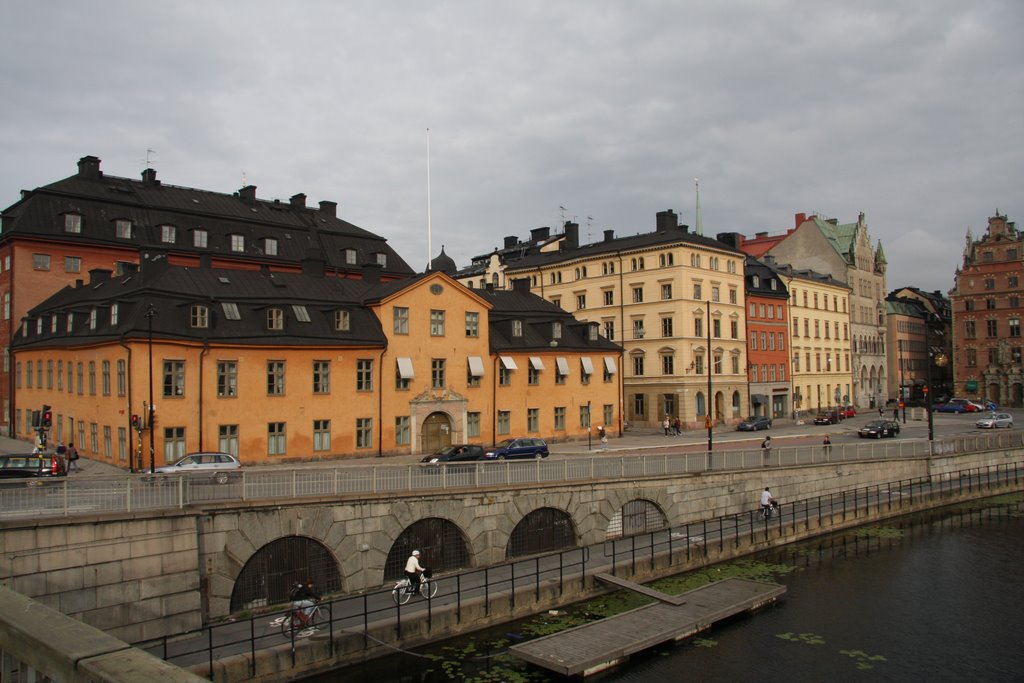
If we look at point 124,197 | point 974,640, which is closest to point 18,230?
point 124,197

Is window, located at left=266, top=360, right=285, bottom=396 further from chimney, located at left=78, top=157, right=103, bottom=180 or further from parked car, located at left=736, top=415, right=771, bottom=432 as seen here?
parked car, located at left=736, top=415, right=771, bottom=432

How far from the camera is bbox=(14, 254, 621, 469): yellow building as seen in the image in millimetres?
36094

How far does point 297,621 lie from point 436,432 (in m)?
26.4

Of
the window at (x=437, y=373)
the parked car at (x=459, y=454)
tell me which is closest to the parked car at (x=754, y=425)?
the window at (x=437, y=373)

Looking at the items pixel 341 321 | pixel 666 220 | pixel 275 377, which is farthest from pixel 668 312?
pixel 275 377

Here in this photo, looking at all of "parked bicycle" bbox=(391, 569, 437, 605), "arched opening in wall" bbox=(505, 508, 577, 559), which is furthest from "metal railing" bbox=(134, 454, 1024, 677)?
"arched opening in wall" bbox=(505, 508, 577, 559)

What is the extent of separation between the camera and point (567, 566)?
26391mm

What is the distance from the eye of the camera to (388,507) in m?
25.1

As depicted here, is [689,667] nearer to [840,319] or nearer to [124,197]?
[124,197]

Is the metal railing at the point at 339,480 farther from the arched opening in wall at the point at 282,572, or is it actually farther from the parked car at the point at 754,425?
the parked car at the point at 754,425

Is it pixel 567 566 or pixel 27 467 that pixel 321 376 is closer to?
pixel 27 467

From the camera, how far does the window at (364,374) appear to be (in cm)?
4250

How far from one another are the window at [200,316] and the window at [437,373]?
530 inches

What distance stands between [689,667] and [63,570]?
1650cm
